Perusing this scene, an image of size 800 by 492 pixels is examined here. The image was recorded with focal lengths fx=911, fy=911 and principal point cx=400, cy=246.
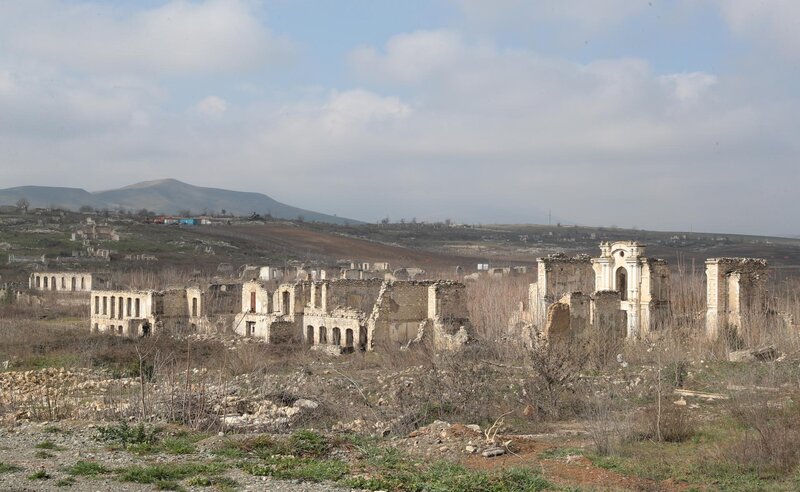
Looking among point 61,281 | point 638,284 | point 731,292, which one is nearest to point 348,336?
point 638,284

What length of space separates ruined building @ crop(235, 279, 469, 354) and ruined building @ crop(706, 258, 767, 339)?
8947 millimetres

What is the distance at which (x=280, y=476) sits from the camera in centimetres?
1295

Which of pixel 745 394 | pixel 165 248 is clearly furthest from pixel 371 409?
pixel 165 248

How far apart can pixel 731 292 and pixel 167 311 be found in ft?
87.4

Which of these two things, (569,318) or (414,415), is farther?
(569,318)

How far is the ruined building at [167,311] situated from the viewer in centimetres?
4381

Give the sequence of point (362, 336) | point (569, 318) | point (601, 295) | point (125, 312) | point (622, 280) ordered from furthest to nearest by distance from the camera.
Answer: point (125, 312) → point (622, 280) → point (362, 336) → point (601, 295) → point (569, 318)

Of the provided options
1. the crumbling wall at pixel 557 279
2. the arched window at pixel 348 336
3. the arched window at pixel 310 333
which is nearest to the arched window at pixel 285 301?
the arched window at pixel 310 333

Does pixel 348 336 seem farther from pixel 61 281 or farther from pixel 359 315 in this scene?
pixel 61 281

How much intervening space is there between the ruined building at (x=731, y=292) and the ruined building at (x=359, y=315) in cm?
895

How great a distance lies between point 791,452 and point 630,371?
1072 centimetres

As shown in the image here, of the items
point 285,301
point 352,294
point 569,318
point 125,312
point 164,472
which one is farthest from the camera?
point 125,312

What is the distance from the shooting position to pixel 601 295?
33.7 metres

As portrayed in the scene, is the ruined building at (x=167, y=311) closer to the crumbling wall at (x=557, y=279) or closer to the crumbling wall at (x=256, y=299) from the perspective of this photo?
the crumbling wall at (x=256, y=299)
